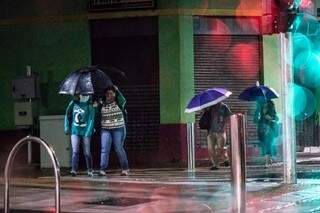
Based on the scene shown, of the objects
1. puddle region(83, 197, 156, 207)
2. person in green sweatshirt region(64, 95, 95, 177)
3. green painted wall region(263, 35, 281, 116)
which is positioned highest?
green painted wall region(263, 35, 281, 116)

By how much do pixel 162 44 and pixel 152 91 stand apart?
3.78ft

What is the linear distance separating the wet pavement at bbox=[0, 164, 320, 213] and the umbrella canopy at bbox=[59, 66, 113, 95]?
5.56ft

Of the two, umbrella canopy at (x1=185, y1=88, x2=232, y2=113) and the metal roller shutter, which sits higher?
the metal roller shutter

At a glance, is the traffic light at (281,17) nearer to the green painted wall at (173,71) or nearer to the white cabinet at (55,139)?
the green painted wall at (173,71)

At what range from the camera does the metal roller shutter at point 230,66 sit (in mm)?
16922

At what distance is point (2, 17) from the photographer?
17.9 m

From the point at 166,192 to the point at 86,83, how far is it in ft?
10.7

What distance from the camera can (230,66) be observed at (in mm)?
17250

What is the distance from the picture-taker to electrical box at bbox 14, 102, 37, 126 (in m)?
16.6

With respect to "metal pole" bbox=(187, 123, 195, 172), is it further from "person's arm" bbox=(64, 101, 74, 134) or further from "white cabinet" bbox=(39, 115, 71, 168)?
"white cabinet" bbox=(39, 115, 71, 168)

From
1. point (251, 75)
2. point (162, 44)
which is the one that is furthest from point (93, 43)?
point (251, 75)

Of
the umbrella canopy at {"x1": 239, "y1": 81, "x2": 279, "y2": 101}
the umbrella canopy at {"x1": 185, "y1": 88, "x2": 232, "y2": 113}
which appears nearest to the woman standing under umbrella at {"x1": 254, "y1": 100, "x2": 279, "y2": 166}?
the umbrella canopy at {"x1": 239, "y1": 81, "x2": 279, "y2": 101}

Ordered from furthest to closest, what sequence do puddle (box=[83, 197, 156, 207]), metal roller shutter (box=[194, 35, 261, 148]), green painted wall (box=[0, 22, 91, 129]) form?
green painted wall (box=[0, 22, 91, 129]), metal roller shutter (box=[194, 35, 261, 148]), puddle (box=[83, 197, 156, 207])

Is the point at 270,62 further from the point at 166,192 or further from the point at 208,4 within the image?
the point at 166,192
